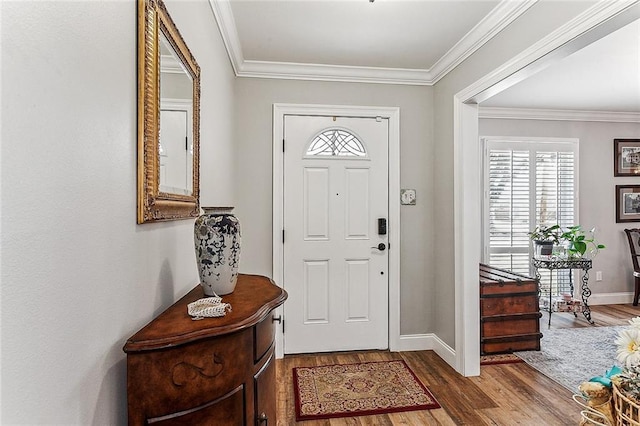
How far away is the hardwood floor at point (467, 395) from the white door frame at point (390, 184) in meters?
0.35

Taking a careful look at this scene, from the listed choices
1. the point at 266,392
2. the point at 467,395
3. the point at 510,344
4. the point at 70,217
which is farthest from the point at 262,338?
the point at 510,344

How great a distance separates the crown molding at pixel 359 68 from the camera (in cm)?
247

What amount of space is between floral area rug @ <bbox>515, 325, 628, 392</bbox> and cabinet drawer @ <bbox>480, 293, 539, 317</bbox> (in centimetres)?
39

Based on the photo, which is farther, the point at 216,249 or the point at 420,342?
the point at 420,342

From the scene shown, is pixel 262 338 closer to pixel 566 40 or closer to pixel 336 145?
pixel 566 40

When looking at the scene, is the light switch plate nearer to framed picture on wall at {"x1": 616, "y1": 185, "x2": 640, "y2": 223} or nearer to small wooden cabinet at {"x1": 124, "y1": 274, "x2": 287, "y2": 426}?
small wooden cabinet at {"x1": 124, "y1": 274, "x2": 287, "y2": 426}

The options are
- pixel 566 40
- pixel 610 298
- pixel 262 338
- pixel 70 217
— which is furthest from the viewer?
pixel 610 298

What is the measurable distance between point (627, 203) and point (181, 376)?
6.04 m

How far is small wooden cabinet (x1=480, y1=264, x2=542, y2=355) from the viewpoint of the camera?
312 centimetres

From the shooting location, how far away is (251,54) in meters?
2.93

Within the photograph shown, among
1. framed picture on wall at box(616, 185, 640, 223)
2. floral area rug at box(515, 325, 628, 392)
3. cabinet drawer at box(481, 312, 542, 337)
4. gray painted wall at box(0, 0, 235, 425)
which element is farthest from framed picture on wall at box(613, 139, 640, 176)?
gray painted wall at box(0, 0, 235, 425)

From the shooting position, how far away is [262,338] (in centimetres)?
120

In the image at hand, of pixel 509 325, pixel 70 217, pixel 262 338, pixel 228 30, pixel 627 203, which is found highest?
pixel 228 30

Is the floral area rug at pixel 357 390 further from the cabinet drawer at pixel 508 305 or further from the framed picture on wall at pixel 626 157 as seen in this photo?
the framed picture on wall at pixel 626 157
